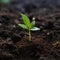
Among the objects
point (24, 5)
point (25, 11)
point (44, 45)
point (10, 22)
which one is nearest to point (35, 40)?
point (44, 45)

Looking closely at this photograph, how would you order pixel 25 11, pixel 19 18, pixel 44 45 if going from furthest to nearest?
pixel 25 11 < pixel 19 18 < pixel 44 45

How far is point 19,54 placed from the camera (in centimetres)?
174

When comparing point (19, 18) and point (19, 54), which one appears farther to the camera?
point (19, 18)

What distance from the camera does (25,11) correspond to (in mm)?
3129

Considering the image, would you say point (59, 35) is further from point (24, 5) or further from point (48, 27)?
point (24, 5)

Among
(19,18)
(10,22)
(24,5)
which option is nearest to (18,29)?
(10,22)

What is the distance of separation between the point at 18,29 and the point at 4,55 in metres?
0.56

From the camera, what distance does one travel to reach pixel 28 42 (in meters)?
1.90

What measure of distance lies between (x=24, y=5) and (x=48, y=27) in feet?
4.34

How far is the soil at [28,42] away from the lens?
1727mm

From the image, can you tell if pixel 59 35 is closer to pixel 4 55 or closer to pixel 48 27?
pixel 48 27

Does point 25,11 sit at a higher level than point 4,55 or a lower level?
higher

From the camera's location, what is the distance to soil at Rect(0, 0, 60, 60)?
5.66 feet

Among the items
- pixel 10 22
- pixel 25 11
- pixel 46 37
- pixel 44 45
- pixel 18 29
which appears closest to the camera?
pixel 44 45
